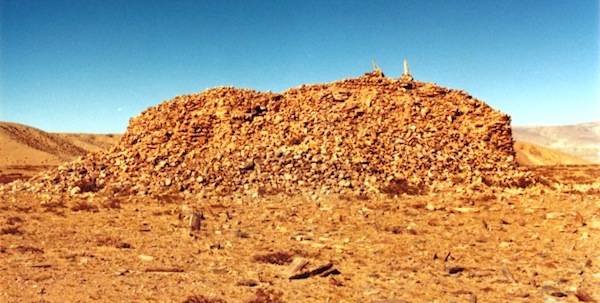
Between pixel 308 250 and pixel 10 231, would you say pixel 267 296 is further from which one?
pixel 10 231

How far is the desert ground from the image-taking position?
660 cm

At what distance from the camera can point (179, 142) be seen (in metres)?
21.2

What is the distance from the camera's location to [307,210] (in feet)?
46.4

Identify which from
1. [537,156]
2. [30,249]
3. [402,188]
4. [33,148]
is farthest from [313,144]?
[33,148]

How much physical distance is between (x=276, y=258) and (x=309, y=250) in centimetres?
106

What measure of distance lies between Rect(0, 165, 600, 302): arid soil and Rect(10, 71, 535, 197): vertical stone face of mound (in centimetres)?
266

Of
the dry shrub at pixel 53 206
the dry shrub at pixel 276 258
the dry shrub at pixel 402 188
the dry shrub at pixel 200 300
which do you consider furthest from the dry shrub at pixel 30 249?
the dry shrub at pixel 402 188

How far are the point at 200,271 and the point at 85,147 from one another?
98.6 metres

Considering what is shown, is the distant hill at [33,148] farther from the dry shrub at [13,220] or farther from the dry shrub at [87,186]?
the dry shrub at [13,220]

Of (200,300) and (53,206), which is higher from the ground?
(53,206)

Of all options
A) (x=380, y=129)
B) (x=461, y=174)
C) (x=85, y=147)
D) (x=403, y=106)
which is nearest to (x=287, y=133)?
(x=380, y=129)

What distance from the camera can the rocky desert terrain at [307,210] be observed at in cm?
699

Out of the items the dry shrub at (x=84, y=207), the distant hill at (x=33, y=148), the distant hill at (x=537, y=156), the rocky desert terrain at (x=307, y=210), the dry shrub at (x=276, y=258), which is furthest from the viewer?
the distant hill at (x=33, y=148)

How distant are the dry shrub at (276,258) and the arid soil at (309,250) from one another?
0.10 ft
